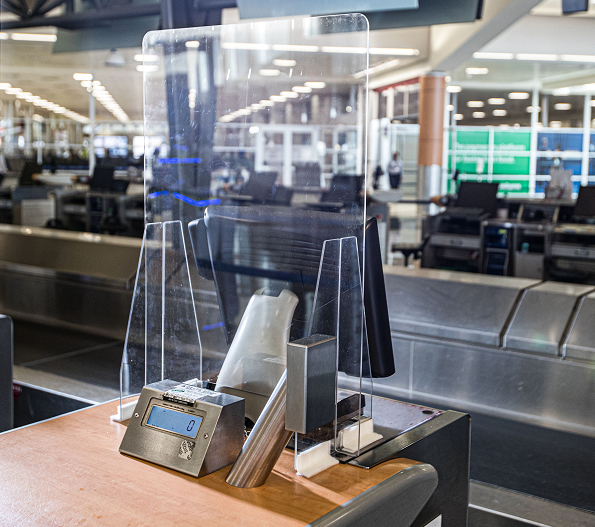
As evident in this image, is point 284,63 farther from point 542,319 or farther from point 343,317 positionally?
point 542,319

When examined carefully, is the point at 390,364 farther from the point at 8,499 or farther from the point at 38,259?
the point at 38,259

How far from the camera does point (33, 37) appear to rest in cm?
1256

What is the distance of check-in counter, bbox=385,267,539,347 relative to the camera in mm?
3023

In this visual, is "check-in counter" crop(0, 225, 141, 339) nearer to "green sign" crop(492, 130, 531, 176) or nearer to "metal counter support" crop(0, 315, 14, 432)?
"metal counter support" crop(0, 315, 14, 432)

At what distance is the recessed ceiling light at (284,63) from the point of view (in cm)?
151

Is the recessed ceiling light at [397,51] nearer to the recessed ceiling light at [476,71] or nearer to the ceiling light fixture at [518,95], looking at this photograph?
the recessed ceiling light at [476,71]

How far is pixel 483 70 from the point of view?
1484 cm

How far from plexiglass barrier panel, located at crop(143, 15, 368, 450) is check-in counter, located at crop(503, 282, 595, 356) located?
4.95 feet

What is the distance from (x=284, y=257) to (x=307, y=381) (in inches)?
16.4

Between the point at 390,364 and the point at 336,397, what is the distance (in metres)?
0.29

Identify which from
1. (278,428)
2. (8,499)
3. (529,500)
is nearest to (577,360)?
(529,500)


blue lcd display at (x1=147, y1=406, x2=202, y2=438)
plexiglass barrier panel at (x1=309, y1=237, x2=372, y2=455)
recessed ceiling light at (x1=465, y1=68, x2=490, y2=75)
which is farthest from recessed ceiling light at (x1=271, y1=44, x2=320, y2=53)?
recessed ceiling light at (x1=465, y1=68, x2=490, y2=75)

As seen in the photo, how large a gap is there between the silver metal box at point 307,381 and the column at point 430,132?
13121 millimetres

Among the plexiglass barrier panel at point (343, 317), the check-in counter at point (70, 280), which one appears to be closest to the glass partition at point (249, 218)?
the plexiglass barrier panel at point (343, 317)
